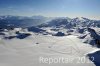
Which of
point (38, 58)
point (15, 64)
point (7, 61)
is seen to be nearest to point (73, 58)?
point (38, 58)

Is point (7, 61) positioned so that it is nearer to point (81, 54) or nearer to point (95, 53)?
point (81, 54)

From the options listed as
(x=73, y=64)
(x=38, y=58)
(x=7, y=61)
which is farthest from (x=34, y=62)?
(x=73, y=64)

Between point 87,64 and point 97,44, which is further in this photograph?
point 97,44

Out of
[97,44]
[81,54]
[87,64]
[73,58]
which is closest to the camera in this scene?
[87,64]

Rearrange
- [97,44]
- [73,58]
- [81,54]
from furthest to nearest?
[97,44] < [81,54] < [73,58]

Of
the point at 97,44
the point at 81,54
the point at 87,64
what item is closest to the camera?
the point at 87,64

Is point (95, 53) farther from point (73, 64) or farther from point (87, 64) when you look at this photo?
point (73, 64)

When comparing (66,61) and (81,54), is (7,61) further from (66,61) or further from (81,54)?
(81,54)

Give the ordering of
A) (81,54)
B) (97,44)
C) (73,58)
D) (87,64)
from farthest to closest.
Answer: (97,44), (81,54), (73,58), (87,64)

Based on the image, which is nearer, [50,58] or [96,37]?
[50,58]
